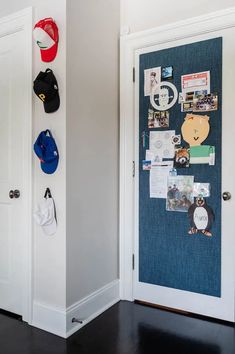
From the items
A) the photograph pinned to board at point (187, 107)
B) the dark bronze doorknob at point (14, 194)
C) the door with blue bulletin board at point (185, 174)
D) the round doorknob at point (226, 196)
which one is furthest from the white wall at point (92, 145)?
the round doorknob at point (226, 196)

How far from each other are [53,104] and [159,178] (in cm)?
100

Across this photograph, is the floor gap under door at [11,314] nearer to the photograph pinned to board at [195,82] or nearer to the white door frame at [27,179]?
the white door frame at [27,179]

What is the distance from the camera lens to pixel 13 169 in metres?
2.38

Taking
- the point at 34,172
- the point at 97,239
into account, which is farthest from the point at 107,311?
the point at 34,172

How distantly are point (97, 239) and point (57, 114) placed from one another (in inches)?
39.6

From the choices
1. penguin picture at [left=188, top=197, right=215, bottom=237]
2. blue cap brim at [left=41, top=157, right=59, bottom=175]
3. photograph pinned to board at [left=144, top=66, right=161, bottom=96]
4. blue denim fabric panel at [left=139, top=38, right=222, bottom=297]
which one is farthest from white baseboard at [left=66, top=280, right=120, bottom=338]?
photograph pinned to board at [left=144, top=66, right=161, bottom=96]

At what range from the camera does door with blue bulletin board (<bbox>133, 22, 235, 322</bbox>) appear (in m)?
2.24

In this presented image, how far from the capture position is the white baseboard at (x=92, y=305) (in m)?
2.12

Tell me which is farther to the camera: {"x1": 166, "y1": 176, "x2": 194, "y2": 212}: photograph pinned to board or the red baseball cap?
{"x1": 166, "y1": 176, "x2": 194, "y2": 212}: photograph pinned to board

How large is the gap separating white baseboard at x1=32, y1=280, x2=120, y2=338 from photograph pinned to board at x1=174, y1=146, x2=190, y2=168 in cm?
116

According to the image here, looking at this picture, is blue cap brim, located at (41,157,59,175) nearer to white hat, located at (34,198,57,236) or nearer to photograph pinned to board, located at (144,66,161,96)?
white hat, located at (34,198,57,236)

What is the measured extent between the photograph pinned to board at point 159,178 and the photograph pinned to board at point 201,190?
24 centimetres

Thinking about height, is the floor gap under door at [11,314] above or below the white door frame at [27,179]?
below

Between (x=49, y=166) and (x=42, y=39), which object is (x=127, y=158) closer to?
(x=49, y=166)
